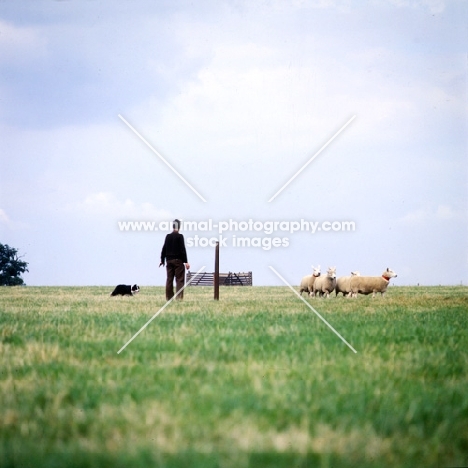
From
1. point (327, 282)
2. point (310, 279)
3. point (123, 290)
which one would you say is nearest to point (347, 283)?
point (327, 282)

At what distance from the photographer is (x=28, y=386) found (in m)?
4.92

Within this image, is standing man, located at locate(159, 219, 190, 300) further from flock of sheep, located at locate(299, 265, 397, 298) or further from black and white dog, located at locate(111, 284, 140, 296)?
flock of sheep, located at locate(299, 265, 397, 298)

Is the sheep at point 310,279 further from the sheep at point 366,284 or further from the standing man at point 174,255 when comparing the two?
the standing man at point 174,255

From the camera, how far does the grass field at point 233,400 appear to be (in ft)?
10.6

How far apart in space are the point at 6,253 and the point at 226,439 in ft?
188

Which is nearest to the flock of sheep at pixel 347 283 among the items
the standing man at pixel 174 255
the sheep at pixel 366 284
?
the sheep at pixel 366 284

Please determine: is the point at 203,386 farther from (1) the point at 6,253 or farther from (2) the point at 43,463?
(1) the point at 6,253

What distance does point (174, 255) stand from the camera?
17.4 m

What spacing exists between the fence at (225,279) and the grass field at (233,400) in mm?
45994

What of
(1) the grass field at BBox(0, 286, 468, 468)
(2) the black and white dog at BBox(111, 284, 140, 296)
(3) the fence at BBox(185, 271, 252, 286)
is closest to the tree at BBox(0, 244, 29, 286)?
(3) the fence at BBox(185, 271, 252, 286)

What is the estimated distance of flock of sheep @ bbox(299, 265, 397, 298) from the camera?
21.8m

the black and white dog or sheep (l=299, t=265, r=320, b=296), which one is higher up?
sheep (l=299, t=265, r=320, b=296)

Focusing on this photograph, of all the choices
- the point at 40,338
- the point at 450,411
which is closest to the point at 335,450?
the point at 450,411

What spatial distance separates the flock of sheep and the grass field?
1370 centimetres
